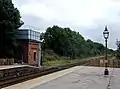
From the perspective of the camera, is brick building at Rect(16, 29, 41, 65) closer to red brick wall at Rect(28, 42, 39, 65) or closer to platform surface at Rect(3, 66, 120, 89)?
red brick wall at Rect(28, 42, 39, 65)

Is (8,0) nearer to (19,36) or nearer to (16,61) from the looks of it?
(19,36)

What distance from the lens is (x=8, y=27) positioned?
2000 inches

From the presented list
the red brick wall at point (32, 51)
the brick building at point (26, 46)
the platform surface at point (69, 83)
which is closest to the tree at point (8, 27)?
the brick building at point (26, 46)

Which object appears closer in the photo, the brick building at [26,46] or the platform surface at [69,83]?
the platform surface at [69,83]

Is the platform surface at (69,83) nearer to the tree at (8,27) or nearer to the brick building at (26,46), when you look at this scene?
the tree at (8,27)

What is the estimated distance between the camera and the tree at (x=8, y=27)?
50812 millimetres

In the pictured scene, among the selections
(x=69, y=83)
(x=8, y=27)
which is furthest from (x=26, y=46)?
(x=69, y=83)

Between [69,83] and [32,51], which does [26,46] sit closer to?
[32,51]

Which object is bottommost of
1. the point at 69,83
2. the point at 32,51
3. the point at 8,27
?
the point at 69,83

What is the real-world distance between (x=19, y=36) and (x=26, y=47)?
243 centimetres

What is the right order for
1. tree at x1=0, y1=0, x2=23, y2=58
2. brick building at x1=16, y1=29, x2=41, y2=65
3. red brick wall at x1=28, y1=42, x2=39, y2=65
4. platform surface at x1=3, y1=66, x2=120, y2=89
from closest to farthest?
platform surface at x1=3, y1=66, x2=120, y2=89, tree at x1=0, y1=0, x2=23, y2=58, brick building at x1=16, y1=29, x2=41, y2=65, red brick wall at x1=28, y1=42, x2=39, y2=65

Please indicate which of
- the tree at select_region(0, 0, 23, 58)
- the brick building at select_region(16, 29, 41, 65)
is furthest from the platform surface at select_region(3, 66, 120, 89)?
the brick building at select_region(16, 29, 41, 65)

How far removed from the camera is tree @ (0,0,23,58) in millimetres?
50812

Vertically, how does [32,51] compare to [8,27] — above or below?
below
